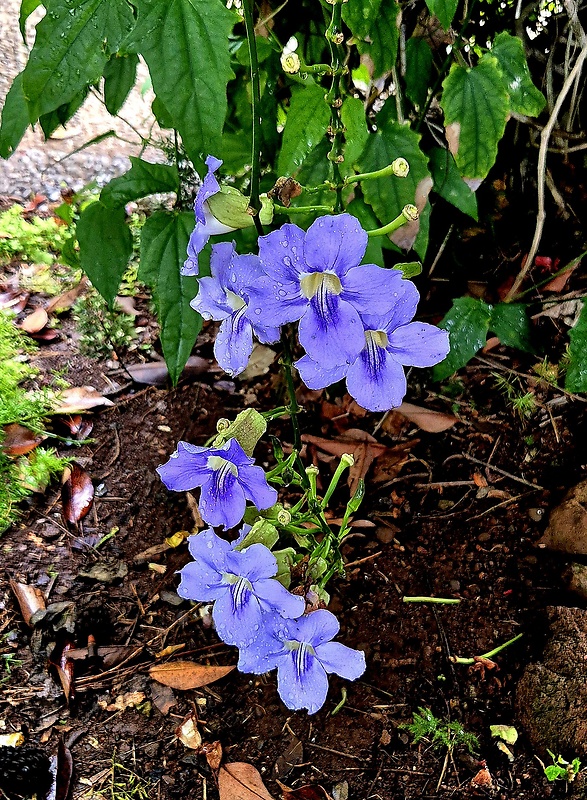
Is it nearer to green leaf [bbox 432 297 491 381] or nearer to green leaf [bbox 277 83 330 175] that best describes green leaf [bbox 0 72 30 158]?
green leaf [bbox 277 83 330 175]

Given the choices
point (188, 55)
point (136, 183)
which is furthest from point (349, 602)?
point (188, 55)

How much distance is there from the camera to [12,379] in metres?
1.85

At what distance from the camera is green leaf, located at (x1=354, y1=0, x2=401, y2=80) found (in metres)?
1.24

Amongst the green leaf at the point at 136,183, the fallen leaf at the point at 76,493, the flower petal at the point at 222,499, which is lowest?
the fallen leaf at the point at 76,493

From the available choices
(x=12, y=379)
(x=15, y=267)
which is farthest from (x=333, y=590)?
(x=15, y=267)

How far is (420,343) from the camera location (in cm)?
85

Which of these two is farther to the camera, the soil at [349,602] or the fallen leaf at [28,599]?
the fallen leaf at [28,599]

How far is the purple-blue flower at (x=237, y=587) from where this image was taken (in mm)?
901

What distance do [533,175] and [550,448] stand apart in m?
0.79

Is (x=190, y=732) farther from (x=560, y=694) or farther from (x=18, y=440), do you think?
(x=18, y=440)

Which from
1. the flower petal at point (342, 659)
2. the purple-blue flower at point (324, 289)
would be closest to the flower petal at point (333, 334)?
the purple-blue flower at point (324, 289)

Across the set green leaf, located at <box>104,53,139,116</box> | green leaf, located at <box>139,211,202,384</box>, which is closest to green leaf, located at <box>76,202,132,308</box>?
green leaf, located at <box>139,211,202,384</box>

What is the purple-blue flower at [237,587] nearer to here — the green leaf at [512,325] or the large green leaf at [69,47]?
the large green leaf at [69,47]

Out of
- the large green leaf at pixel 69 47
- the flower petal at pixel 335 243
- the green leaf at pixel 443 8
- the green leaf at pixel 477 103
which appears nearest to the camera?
the flower petal at pixel 335 243
